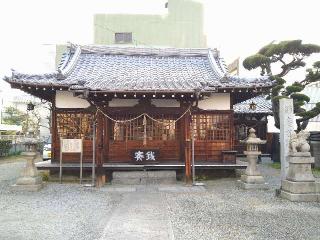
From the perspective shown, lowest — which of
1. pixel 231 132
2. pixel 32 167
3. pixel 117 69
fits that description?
pixel 32 167

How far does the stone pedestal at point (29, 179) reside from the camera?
12.6 m

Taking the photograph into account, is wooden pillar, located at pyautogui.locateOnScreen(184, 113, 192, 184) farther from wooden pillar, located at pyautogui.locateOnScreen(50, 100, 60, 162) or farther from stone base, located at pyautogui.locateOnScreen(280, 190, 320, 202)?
wooden pillar, located at pyautogui.locateOnScreen(50, 100, 60, 162)

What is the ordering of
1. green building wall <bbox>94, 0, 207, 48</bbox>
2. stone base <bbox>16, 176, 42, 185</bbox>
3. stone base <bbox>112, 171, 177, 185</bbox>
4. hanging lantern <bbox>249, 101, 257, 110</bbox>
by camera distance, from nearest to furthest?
stone base <bbox>16, 176, 42, 185</bbox>
stone base <bbox>112, 171, 177, 185</bbox>
hanging lantern <bbox>249, 101, 257, 110</bbox>
green building wall <bbox>94, 0, 207, 48</bbox>

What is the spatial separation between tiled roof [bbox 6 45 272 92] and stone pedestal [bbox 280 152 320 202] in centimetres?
396

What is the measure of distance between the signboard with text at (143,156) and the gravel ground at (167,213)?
5.81 feet

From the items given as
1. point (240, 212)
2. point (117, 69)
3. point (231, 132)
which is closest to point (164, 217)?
point (240, 212)

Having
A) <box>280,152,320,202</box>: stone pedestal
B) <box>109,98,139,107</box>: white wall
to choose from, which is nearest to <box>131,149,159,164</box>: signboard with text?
<box>109,98,139,107</box>: white wall

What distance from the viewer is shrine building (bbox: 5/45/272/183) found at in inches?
541

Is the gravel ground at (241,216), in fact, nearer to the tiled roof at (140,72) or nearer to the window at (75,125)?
the tiled roof at (140,72)

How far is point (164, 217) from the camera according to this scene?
8469mm

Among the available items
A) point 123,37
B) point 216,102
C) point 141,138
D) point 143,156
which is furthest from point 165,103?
point 123,37

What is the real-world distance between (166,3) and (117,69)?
2465 centimetres

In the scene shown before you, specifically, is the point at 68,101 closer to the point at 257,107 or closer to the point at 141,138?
the point at 141,138

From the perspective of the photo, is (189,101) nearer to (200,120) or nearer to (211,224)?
(200,120)
